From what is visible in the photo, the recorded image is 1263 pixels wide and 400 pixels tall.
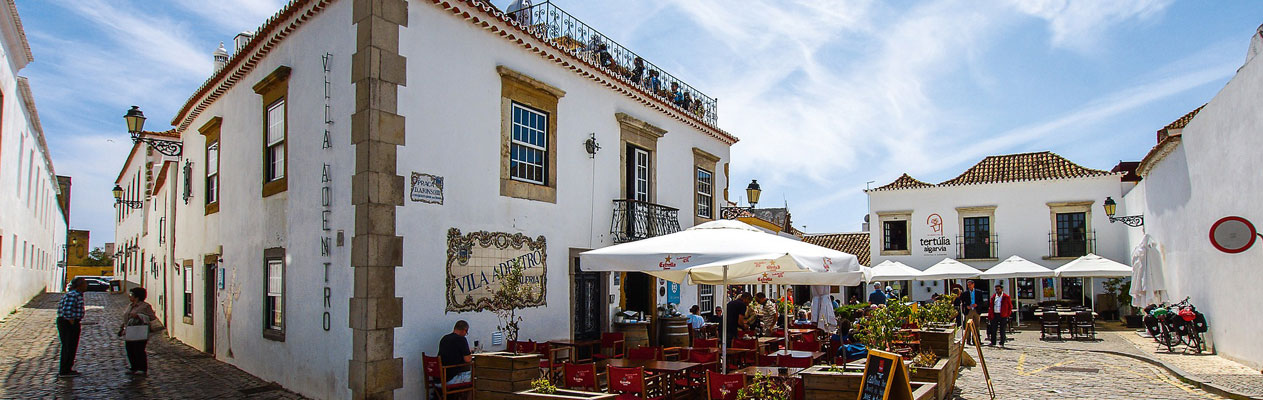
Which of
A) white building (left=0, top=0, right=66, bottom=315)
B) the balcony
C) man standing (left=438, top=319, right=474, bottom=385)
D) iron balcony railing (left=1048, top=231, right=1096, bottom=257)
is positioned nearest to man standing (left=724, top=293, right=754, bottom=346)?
the balcony

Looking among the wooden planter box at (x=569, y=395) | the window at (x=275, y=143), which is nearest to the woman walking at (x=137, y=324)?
the window at (x=275, y=143)

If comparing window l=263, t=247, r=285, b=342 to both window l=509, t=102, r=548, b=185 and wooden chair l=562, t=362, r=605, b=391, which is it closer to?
window l=509, t=102, r=548, b=185

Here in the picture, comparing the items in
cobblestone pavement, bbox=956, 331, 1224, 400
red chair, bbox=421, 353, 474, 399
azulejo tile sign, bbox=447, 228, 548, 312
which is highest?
azulejo tile sign, bbox=447, 228, 548, 312

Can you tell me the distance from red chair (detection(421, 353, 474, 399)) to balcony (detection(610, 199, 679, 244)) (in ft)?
15.6

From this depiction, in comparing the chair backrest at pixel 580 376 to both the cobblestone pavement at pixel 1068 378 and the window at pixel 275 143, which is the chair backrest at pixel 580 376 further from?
the window at pixel 275 143

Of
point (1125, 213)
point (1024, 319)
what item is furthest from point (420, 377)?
point (1125, 213)

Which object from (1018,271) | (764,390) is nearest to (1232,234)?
(764,390)

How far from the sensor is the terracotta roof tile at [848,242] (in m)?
33.2

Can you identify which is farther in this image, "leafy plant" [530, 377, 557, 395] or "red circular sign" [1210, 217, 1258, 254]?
"red circular sign" [1210, 217, 1258, 254]

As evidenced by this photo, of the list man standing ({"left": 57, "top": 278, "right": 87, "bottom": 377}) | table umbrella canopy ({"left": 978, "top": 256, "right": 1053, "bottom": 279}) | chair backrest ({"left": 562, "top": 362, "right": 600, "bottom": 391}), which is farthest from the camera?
table umbrella canopy ({"left": 978, "top": 256, "right": 1053, "bottom": 279})

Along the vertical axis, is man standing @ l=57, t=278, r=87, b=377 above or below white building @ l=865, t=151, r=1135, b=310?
below

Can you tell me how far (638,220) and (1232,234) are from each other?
9.07m

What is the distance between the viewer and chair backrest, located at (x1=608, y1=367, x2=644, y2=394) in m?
7.10

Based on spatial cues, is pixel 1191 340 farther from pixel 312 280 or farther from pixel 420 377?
pixel 312 280
